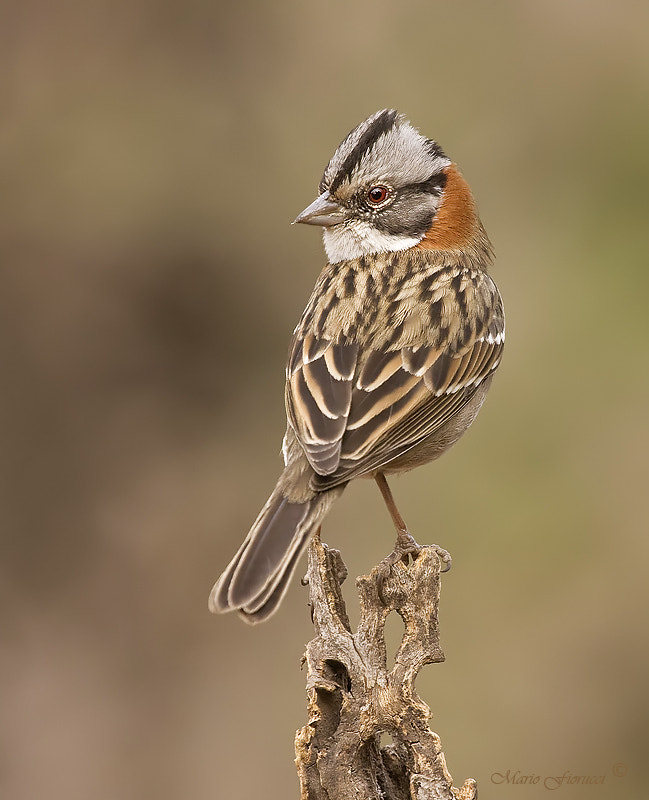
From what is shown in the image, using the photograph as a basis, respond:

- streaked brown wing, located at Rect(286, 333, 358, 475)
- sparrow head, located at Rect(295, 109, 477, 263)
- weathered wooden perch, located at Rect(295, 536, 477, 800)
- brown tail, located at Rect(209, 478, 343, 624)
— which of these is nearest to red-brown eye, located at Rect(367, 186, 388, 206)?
sparrow head, located at Rect(295, 109, 477, 263)

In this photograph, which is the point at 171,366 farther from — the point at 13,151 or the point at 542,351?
the point at 542,351

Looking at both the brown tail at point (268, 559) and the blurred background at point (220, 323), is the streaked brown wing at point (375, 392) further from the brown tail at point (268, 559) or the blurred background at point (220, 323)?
the blurred background at point (220, 323)

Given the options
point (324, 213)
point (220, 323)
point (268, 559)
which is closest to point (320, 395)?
point (268, 559)

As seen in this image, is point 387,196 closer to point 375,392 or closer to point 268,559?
point 375,392

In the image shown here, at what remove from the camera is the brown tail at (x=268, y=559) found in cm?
545

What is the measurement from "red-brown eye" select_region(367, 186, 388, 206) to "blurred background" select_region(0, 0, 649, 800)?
322 cm

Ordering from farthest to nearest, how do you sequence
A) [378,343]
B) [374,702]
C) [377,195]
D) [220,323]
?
[220,323] → [377,195] → [378,343] → [374,702]

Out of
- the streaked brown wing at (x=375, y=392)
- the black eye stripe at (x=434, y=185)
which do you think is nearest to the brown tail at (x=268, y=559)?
the streaked brown wing at (x=375, y=392)

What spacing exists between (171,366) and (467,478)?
2887 millimetres

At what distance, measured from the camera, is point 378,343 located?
6465mm

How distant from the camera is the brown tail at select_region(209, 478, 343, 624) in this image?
5.45 meters

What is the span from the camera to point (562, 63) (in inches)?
430

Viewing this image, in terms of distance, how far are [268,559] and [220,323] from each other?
5.73 meters

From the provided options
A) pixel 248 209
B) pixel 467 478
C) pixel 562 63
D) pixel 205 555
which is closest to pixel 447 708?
pixel 467 478
